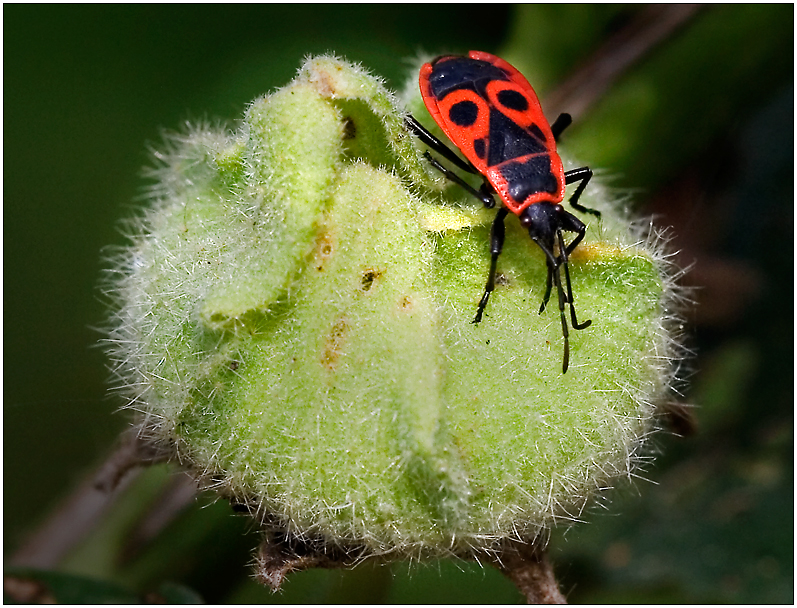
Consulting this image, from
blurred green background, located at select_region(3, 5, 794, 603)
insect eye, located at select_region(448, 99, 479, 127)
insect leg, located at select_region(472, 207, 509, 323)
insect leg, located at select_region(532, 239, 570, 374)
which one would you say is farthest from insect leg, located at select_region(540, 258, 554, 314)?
blurred green background, located at select_region(3, 5, 794, 603)

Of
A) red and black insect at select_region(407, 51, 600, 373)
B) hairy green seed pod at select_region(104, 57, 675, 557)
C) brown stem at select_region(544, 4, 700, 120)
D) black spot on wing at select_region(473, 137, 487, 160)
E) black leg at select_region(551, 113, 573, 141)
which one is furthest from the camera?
brown stem at select_region(544, 4, 700, 120)

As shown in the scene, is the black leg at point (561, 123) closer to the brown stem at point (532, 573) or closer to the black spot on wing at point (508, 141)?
the black spot on wing at point (508, 141)

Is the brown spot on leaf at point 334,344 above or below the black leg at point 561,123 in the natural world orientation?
above

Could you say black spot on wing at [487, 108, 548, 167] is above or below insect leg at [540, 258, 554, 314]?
above

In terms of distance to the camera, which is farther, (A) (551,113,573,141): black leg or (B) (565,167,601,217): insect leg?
(A) (551,113,573,141): black leg

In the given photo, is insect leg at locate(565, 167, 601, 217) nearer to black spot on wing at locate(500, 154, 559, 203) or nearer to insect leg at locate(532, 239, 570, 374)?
black spot on wing at locate(500, 154, 559, 203)

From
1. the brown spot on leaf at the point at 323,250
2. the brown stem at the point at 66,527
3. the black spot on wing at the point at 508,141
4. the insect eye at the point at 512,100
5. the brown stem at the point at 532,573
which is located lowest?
the brown stem at the point at 66,527

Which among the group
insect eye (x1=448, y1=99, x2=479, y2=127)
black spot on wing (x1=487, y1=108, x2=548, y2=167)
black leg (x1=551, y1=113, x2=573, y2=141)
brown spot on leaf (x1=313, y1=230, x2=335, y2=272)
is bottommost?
black leg (x1=551, y1=113, x2=573, y2=141)

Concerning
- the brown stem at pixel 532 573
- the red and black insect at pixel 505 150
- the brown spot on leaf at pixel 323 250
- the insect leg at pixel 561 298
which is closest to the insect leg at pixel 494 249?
the red and black insect at pixel 505 150

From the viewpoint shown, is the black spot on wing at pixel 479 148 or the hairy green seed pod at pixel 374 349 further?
the black spot on wing at pixel 479 148
